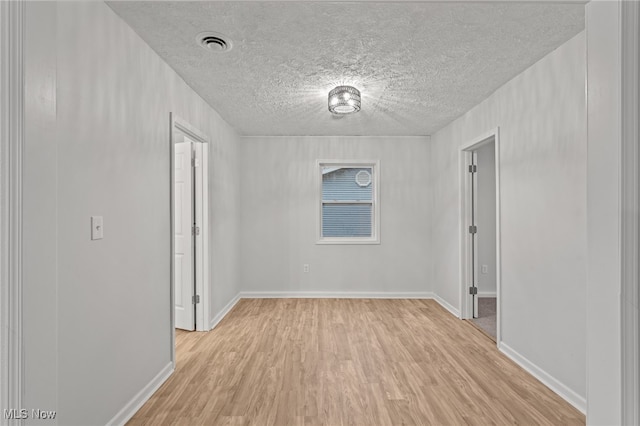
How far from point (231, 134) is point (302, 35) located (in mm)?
2565

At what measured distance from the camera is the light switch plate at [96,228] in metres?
1.69

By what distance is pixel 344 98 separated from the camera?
2.87 meters

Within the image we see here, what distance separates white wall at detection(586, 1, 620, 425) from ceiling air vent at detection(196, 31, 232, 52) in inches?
75.9

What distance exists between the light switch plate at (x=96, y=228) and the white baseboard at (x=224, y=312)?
2.15m

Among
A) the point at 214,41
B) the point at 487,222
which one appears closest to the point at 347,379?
the point at 214,41

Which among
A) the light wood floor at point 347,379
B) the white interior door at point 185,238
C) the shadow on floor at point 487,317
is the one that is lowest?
the shadow on floor at point 487,317

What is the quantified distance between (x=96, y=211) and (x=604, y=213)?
7.20ft

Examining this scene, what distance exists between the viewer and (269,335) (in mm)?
3408

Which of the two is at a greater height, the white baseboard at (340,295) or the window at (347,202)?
the window at (347,202)

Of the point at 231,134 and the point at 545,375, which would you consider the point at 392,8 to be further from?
the point at 231,134

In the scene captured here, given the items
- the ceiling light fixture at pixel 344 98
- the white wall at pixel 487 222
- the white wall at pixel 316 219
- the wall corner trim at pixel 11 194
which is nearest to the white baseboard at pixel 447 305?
the white wall at pixel 316 219

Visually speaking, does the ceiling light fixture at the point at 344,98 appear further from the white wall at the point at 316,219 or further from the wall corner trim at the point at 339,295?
the wall corner trim at the point at 339,295

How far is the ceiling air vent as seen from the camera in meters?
2.14

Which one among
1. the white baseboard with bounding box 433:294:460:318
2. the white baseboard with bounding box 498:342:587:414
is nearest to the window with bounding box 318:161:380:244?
the white baseboard with bounding box 433:294:460:318
